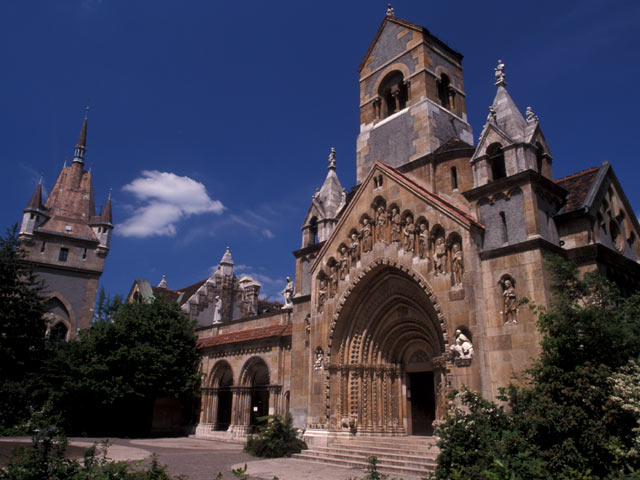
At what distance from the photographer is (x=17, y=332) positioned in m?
30.0

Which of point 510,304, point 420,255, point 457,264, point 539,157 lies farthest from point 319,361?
point 539,157

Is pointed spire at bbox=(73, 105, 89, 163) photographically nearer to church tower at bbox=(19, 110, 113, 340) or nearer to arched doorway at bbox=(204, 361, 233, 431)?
church tower at bbox=(19, 110, 113, 340)

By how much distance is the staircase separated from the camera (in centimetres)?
1480

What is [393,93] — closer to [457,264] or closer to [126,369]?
[457,264]

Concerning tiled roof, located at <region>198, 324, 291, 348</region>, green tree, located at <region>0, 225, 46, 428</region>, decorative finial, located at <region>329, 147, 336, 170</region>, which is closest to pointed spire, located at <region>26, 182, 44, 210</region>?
green tree, located at <region>0, 225, 46, 428</region>

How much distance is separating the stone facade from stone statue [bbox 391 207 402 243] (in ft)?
0.19

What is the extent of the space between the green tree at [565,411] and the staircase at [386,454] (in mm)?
2167

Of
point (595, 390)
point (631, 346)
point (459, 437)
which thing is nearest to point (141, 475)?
point (459, 437)

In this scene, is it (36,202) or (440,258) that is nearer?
(440,258)

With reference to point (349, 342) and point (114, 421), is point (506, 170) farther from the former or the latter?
point (114, 421)

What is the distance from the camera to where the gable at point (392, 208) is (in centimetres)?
1728

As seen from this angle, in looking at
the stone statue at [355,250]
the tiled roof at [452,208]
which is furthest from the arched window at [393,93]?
the stone statue at [355,250]

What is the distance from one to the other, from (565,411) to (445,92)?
18.1 metres

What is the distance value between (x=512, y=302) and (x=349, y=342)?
7.29 metres
